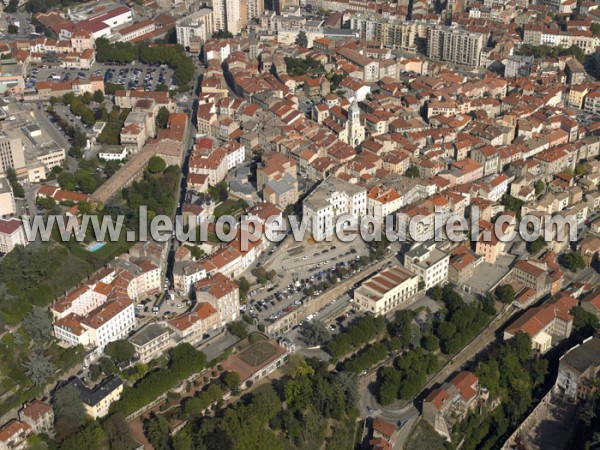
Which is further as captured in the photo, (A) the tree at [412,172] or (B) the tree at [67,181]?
(A) the tree at [412,172]

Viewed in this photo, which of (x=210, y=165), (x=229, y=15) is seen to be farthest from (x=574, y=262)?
(x=229, y=15)

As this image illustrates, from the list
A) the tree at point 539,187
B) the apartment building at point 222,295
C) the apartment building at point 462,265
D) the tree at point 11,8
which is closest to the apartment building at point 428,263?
the apartment building at point 462,265

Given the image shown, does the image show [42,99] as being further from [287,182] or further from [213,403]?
[213,403]

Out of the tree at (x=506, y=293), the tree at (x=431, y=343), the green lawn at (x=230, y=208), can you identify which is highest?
the green lawn at (x=230, y=208)

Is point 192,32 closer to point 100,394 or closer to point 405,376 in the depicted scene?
point 405,376

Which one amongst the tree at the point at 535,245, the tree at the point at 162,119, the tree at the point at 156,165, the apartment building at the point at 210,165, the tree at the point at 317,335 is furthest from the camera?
the tree at the point at 162,119

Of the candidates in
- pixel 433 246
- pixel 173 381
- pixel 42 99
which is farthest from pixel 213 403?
pixel 42 99

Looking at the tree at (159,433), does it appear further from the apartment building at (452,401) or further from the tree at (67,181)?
the tree at (67,181)
